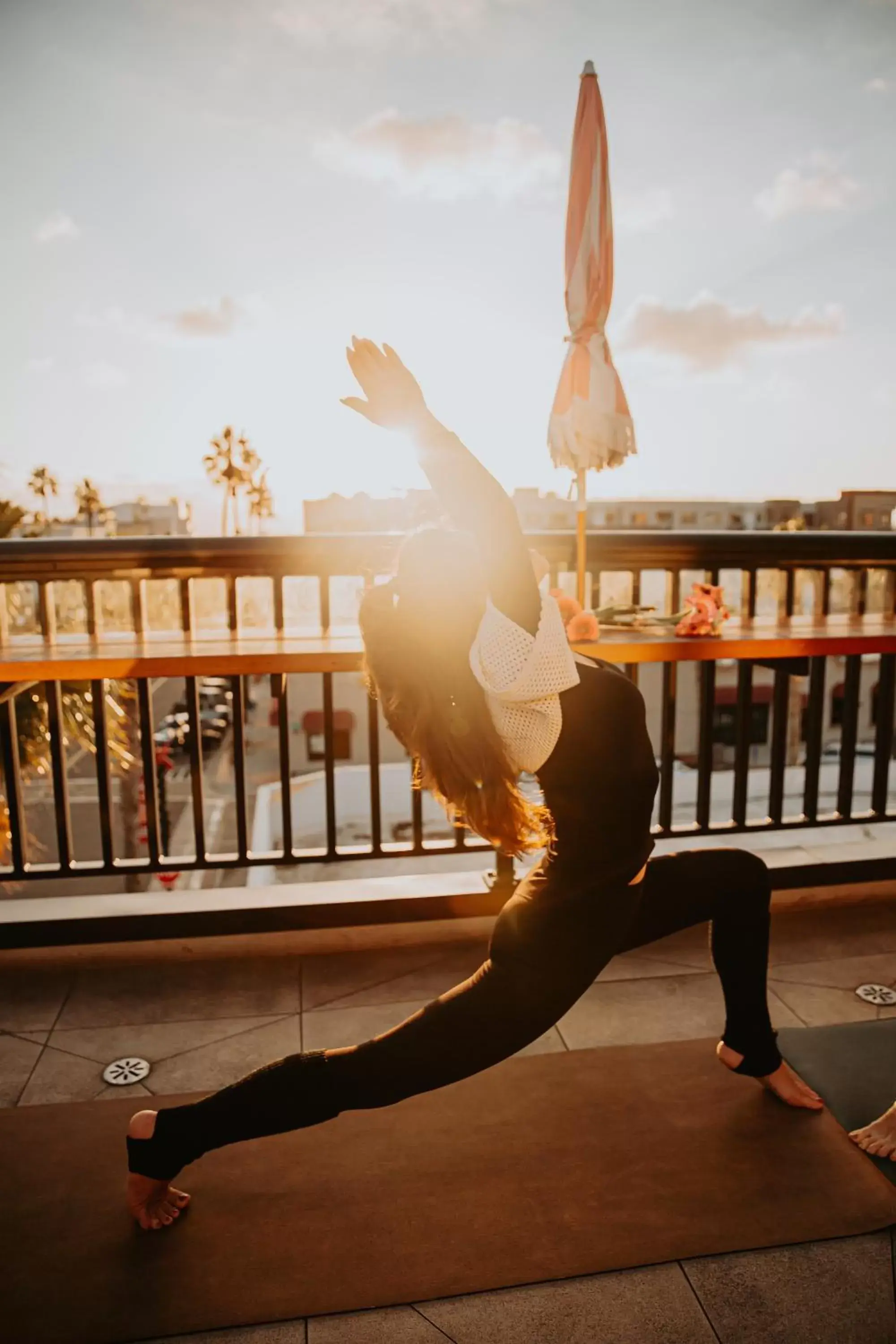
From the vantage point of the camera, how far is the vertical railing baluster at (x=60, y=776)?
9.70ft

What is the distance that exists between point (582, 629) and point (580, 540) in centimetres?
47

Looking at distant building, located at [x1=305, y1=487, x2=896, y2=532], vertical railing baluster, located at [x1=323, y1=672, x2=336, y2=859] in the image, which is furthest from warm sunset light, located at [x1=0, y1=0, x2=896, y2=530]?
distant building, located at [x1=305, y1=487, x2=896, y2=532]

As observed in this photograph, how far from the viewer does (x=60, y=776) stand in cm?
308

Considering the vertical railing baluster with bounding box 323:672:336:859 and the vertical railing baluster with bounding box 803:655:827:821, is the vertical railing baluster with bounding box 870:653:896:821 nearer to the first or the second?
the vertical railing baluster with bounding box 803:655:827:821

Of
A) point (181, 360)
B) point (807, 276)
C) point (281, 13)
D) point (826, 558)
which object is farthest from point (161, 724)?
point (826, 558)

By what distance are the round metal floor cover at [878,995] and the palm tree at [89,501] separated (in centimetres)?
5672

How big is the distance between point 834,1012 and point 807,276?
77.4ft

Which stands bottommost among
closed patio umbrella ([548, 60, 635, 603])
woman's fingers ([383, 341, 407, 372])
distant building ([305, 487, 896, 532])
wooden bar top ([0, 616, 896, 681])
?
wooden bar top ([0, 616, 896, 681])

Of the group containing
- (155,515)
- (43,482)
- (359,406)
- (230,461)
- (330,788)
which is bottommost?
(330,788)

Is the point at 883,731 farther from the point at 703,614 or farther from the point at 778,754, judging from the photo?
the point at 703,614

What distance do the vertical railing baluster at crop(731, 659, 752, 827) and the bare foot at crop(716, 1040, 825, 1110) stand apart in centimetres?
152

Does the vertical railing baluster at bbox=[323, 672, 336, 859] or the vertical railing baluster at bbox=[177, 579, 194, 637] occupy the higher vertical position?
the vertical railing baluster at bbox=[177, 579, 194, 637]

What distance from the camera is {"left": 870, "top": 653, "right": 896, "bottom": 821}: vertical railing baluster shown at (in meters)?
3.66

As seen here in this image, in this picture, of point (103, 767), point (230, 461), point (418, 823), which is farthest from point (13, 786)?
point (230, 461)
